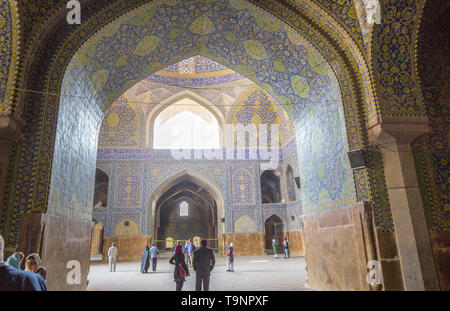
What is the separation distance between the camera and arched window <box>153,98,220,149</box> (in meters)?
15.5

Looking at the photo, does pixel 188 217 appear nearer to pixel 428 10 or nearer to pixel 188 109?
pixel 188 109

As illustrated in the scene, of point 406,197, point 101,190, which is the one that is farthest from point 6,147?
point 101,190

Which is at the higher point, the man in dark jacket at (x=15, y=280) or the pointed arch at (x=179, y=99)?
the pointed arch at (x=179, y=99)

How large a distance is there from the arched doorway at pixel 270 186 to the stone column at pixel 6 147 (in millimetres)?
15418

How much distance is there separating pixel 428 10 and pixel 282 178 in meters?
11.6

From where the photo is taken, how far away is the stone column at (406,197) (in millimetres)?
4105

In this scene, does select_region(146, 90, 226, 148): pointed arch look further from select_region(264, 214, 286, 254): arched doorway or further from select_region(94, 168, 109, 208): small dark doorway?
select_region(264, 214, 286, 254): arched doorway

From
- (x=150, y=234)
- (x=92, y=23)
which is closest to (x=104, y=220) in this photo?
(x=150, y=234)

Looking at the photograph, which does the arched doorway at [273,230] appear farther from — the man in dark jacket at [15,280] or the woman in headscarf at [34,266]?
the man in dark jacket at [15,280]

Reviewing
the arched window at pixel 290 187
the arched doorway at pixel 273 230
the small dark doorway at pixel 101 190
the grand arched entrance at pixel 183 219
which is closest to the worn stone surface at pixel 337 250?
the arched window at pixel 290 187

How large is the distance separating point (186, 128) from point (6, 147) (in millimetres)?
11975

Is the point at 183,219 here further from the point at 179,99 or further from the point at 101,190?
the point at 179,99

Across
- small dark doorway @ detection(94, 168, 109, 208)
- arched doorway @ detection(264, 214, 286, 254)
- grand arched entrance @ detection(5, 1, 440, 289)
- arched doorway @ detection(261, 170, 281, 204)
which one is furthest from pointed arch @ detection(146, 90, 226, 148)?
grand arched entrance @ detection(5, 1, 440, 289)

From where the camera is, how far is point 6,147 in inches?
158
